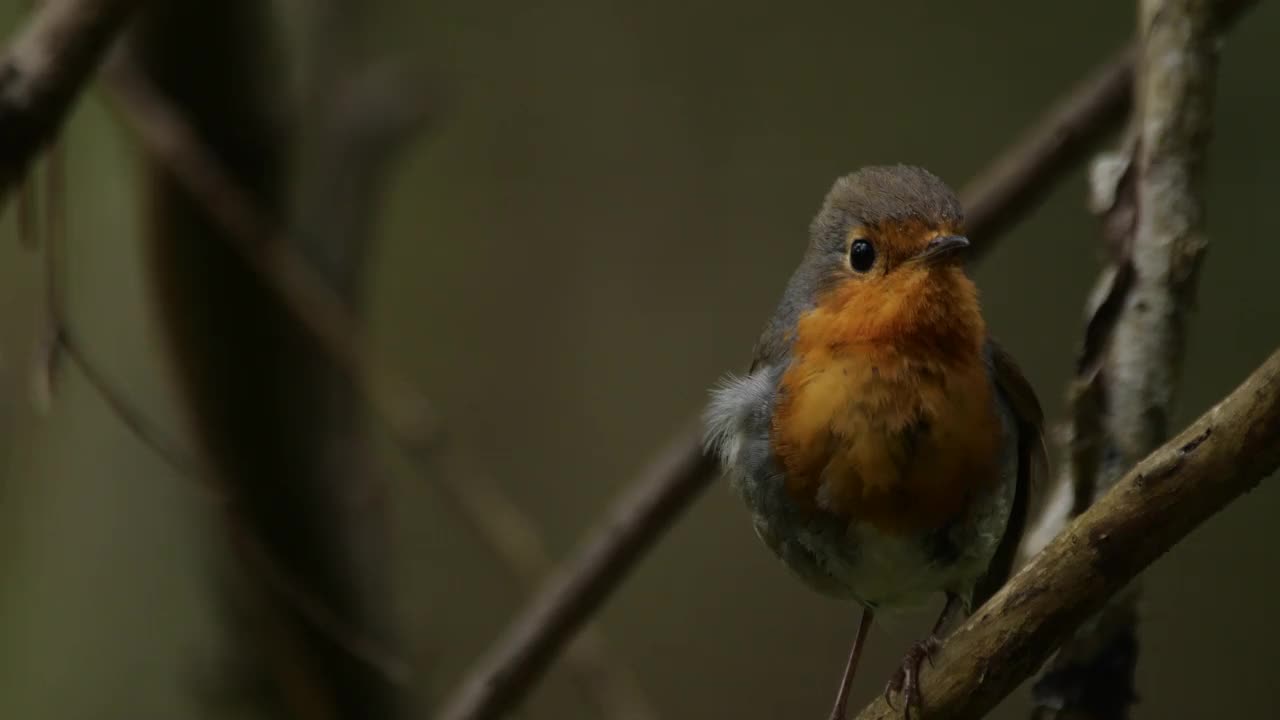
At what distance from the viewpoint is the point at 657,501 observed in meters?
2.45

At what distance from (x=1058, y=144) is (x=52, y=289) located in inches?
60.9

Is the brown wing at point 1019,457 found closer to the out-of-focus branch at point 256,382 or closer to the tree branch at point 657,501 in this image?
the tree branch at point 657,501

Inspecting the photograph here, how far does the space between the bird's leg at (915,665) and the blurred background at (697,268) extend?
81.2 inches

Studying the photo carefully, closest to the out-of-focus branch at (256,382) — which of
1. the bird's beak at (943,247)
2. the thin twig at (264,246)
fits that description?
the thin twig at (264,246)

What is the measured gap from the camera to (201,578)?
2.77m

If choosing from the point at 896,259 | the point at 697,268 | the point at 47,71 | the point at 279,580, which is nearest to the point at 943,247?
the point at 896,259

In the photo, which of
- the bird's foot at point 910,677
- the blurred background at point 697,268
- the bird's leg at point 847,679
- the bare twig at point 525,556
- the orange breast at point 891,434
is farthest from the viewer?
the blurred background at point 697,268

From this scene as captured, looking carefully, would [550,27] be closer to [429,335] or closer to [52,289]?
[429,335]

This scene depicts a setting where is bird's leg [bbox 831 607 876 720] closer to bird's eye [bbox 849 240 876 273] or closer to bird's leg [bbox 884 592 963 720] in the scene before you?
bird's leg [bbox 884 592 963 720]

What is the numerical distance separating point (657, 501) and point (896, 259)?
61 centimetres

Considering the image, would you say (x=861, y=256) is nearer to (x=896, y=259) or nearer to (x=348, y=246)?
(x=896, y=259)

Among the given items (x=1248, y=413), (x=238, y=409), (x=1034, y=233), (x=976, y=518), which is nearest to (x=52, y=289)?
(x=238, y=409)

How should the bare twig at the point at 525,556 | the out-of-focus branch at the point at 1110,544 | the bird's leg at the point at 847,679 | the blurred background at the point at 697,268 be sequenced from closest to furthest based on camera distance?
the out-of-focus branch at the point at 1110,544 → the bird's leg at the point at 847,679 → the bare twig at the point at 525,556 → the blurred background at the point at 697,268

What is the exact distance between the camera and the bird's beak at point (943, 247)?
6.58 feet
